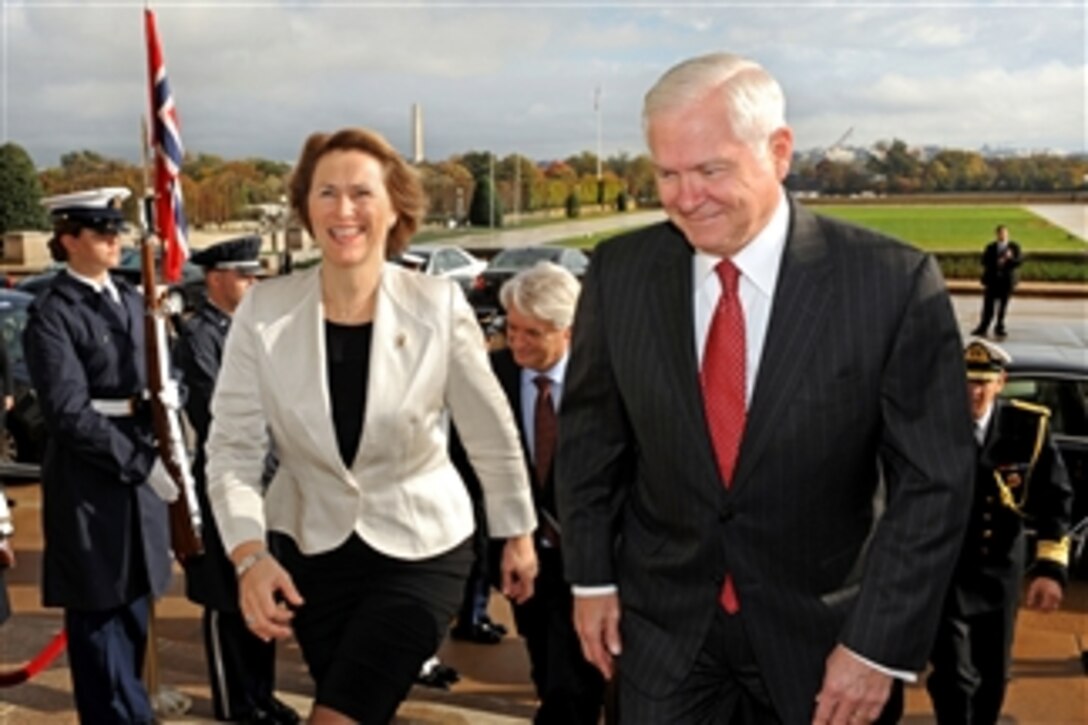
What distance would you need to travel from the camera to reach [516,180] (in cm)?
6053

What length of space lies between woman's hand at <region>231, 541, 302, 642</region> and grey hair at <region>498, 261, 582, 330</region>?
4.51 feet

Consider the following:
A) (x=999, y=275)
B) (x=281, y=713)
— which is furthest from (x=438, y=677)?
(x=999, y=275)

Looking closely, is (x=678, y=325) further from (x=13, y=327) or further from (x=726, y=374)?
(x=13, y=327)

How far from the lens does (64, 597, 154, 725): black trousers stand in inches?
157

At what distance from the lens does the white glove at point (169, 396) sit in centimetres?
412

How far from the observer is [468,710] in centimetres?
452

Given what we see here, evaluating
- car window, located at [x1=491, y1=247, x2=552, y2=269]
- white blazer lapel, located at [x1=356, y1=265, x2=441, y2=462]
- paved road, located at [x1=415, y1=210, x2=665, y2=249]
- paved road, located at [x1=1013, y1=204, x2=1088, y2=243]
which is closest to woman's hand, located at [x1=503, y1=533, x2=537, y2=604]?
white blazer lapel, located at [x1=356, y1=265, x2=441, y2=462]

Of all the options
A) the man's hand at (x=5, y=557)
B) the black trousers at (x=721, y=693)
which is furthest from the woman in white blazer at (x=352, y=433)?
the man's hand at (x=5, y=557)

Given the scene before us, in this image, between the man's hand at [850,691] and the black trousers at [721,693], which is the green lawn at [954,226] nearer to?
the black trousers at [721,693]

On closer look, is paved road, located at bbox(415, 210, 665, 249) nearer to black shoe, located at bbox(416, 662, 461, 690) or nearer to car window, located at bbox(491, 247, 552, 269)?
car window, located at bbox(491, 247, 552, 269)

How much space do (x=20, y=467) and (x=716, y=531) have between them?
297 inches

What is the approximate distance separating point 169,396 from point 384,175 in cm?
166

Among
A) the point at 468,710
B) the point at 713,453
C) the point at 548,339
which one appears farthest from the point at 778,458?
the point at 468,710

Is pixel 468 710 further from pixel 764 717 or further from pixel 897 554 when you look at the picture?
pixel 897 554
